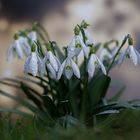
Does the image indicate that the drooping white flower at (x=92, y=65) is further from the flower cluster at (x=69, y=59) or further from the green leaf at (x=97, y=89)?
the green leaf at (x=97, y=89)

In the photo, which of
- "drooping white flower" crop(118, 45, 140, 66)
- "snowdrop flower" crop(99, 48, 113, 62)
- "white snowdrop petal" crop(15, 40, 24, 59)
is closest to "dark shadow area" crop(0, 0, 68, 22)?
"snowdrop flower" crop(99, 48, 113, 62)

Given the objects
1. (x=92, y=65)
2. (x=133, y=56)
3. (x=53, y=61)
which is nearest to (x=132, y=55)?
(x=133, y=56)

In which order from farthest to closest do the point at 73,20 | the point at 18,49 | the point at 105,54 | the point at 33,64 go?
the point at 73,20 → the point at 105,54 → the point at 18,49 → the point at 33,64

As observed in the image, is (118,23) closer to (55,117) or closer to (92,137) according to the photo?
(55,117)

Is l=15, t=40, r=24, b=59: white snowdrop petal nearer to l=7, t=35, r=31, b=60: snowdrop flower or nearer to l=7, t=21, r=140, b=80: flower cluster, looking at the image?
l=7, t=35, r=31, b=60: snowdrop flower

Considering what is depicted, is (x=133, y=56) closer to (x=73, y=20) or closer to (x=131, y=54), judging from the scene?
(x=131, y=54)

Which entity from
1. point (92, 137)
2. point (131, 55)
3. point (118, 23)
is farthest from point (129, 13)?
point (92, 137)
